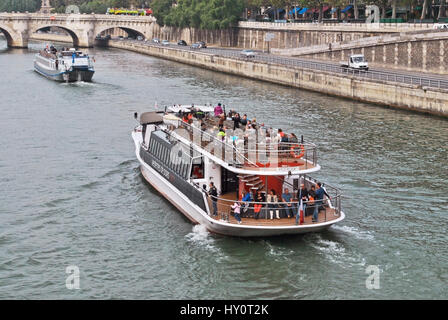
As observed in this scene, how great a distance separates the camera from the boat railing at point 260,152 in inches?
1045

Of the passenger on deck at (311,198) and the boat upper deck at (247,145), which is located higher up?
the boat upper deck at (247,145)

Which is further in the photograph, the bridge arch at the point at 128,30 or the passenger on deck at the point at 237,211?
the bridge arch at the point at 128,30

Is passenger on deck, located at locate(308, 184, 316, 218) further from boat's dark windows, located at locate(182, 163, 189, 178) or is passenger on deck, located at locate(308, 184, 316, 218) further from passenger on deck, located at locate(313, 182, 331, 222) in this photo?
boat's dark windows, located at locate(182, 163, 189, 178)

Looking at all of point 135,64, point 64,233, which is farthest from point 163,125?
point 135,64

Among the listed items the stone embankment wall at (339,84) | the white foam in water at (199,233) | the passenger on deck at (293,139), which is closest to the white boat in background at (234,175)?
the white foam in water at (199,233)

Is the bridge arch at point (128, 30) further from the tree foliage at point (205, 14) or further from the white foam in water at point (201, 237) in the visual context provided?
the white foam in water at point (201, 237)

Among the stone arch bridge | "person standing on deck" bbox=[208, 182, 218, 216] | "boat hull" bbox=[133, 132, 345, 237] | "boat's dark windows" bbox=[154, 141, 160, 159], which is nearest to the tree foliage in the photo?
the stone arch bridge

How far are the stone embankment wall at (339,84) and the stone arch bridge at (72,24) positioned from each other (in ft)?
172

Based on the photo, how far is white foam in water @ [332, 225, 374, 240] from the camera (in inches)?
1058

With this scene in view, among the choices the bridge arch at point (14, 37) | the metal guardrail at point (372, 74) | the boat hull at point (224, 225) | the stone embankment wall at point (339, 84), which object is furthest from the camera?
the bridge arch at point (14, 37)

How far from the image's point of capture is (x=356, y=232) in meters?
27.4

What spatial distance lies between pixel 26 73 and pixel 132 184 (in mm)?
58589

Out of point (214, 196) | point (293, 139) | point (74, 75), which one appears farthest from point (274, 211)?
point (74, 75)

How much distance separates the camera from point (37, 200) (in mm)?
31922
